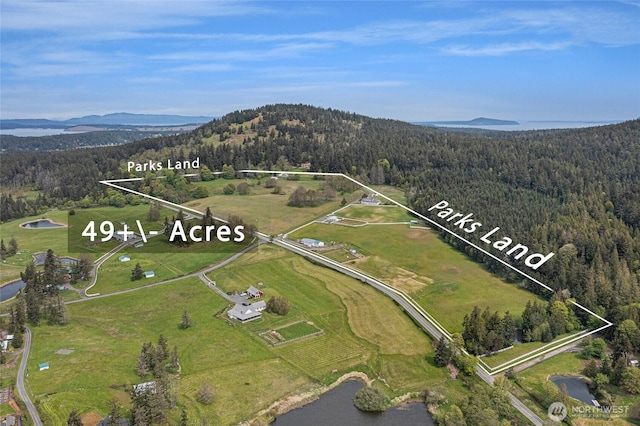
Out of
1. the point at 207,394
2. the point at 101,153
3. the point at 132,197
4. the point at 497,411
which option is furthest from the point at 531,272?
the point at 101,153

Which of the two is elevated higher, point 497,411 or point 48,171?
point 48,171

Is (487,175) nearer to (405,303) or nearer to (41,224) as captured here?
(405,303)

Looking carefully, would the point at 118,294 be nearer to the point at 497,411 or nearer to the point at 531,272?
the point at 497,411

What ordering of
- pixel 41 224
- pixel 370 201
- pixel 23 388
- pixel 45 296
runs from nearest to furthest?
pixel 23 388
pixel 45 296
pixel 41 224
pixel 370 201

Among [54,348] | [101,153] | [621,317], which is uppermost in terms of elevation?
[101,153]

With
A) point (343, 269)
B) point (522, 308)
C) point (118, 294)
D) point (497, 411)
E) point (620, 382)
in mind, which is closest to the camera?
point (497, 411)

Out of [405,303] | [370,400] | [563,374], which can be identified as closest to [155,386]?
[370,400]
